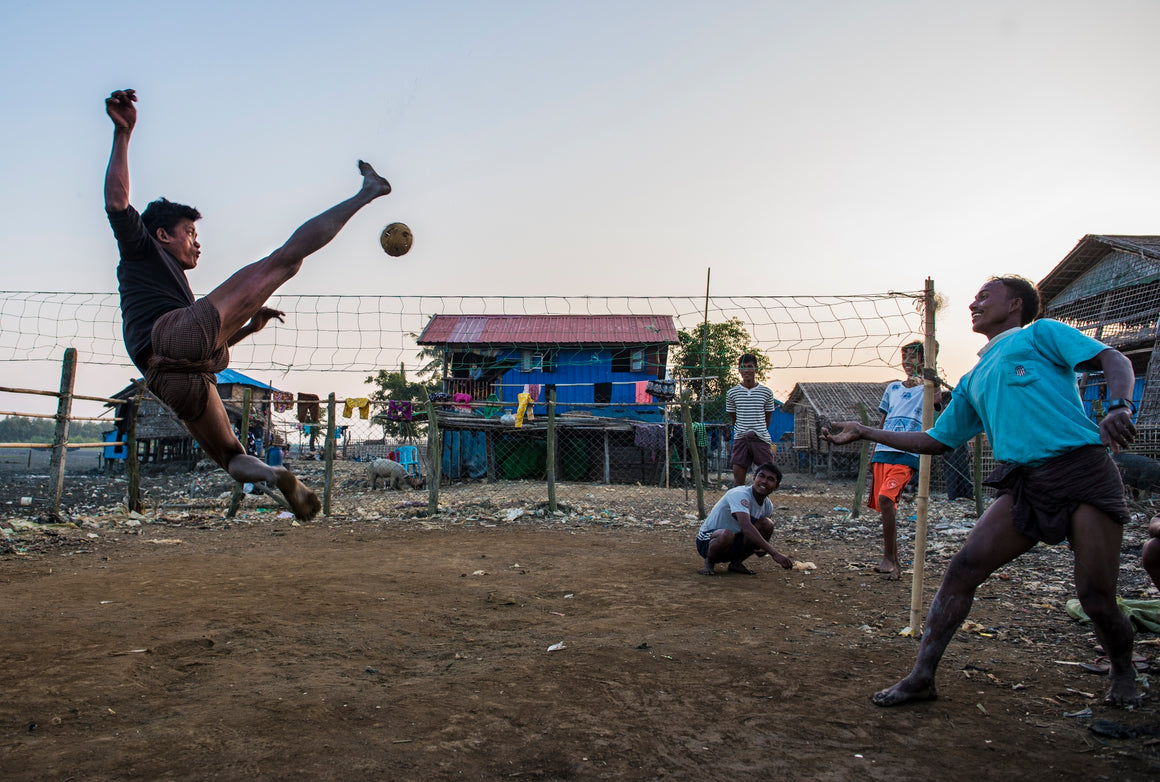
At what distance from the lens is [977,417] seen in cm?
274

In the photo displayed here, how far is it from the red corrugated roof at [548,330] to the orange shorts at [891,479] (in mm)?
13916

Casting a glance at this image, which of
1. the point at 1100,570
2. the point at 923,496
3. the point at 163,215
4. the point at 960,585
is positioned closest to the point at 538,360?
the point at 923,496

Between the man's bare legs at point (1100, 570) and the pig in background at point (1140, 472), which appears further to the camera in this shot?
the pig in background at point (1140, 472)

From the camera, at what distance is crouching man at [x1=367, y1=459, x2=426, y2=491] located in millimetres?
17094

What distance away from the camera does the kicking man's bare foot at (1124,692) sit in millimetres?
2441

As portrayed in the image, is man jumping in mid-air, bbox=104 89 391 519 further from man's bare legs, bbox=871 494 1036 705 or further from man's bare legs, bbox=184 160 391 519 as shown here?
man's bare legs, bbox=871 494 1036 705

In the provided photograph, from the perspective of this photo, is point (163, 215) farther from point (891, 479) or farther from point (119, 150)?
point (891, 479)

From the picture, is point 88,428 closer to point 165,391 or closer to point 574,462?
point 574,462

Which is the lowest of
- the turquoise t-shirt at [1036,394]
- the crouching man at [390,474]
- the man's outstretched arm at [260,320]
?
the crouching man at [390,474]

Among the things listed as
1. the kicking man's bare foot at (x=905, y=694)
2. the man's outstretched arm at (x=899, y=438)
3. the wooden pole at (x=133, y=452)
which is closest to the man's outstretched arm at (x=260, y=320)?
the man's outstretched arm at (x=899, y=438)

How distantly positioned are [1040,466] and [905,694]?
0.94m

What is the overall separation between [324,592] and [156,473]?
24562mm

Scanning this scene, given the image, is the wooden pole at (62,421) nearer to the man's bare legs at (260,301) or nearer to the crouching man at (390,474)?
the man's bare legs at (260,301)

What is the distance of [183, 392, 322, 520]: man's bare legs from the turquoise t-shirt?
265 cm
